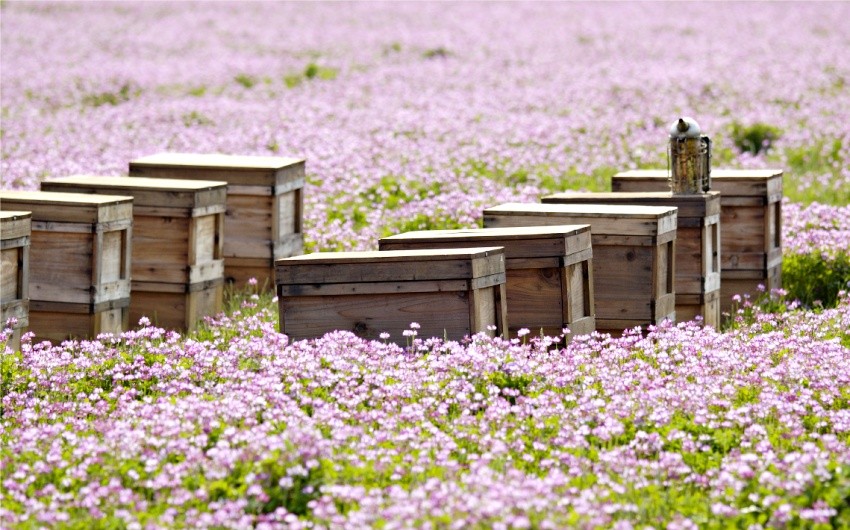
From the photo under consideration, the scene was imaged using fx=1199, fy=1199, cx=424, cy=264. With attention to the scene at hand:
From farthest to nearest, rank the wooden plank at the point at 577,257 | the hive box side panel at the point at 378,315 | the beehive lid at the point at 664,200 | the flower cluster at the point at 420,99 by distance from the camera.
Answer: the flower cluster at the point at 420,99
the beehive lid at the point at 664,200
the wooden plank at the point at 577,257
the hive box side panel at the point at 378,315

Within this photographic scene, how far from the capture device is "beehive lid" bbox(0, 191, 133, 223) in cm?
989

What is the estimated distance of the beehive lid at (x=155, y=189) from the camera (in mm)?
10766

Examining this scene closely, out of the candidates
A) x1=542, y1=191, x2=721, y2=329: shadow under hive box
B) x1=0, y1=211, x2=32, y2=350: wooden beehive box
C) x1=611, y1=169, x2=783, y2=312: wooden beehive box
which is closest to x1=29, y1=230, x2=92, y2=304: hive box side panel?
x1=0, y1=211, x2=32, y2=350: wooden beehive box

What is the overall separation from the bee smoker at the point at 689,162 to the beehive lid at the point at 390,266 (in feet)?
9.51

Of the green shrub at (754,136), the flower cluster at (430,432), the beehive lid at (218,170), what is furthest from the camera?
the green shrub at (754,136)

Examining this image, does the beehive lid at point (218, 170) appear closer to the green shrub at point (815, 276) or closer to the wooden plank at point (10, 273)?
the wooden plank at point (10, 273)

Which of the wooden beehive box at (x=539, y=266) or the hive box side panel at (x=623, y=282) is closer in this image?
the wooden beehive box at (x=539, y=266)

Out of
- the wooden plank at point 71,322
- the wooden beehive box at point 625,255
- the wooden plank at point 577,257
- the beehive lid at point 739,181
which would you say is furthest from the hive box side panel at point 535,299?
the wooden plank at point 71,322

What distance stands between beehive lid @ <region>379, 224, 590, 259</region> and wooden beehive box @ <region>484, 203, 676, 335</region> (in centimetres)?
59

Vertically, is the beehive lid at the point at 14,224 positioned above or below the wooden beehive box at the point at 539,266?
above

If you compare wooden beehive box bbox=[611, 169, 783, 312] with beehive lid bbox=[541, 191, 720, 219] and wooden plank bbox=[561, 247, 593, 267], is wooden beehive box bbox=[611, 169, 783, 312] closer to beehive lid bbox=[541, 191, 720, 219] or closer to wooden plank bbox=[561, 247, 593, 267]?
beehive lid bbox=[541, 191, 720, 219]

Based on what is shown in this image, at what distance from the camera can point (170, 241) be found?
1094cm

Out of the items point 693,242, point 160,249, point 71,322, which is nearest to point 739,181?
point 693,242

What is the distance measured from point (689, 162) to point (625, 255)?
1.52 metres
